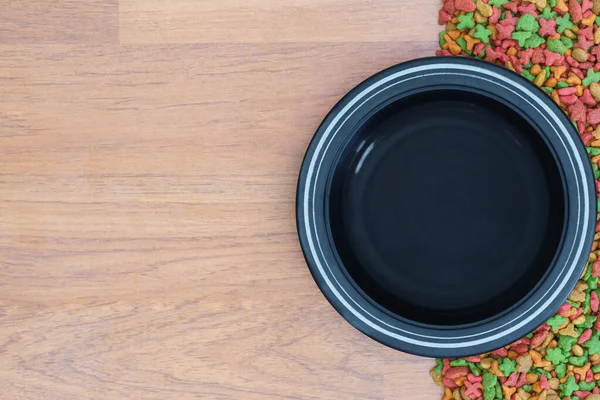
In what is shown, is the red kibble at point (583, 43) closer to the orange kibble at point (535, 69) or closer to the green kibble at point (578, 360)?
the orange kibble at point (535, 69)

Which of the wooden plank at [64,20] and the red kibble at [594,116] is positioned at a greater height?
the wooden plank at [64,20]

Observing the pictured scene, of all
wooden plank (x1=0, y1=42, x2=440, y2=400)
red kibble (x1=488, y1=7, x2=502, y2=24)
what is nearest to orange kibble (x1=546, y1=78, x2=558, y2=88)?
red kibble (x1=488, y1=7, x2=502, y2=24)

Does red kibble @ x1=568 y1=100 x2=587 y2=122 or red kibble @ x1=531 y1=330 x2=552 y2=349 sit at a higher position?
red kibble @ x1=568 y1=100 x2=587 y2=122

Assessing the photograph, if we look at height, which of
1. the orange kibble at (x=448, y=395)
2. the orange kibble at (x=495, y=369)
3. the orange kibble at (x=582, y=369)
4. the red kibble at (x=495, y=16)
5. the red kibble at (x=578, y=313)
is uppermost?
the red kibble at (x=495, y=16)

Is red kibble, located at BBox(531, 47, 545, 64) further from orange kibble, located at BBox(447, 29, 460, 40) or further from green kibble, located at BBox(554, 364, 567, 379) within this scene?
green kibble, located at BBox(554, 364, 567, 379)

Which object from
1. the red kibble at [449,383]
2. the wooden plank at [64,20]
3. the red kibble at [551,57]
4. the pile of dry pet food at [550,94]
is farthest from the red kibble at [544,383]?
the wooden plank at [64,20]

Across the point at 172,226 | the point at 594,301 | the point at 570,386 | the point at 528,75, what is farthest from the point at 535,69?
the point at 172,226

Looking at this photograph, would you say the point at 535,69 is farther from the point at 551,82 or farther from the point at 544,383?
the point at 544,383

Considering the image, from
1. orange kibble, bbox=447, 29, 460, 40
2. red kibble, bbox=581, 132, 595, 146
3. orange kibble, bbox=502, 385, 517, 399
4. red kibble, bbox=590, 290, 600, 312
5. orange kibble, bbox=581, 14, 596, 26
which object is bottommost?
orange kibble, bbox=502, 385, 517, 399
